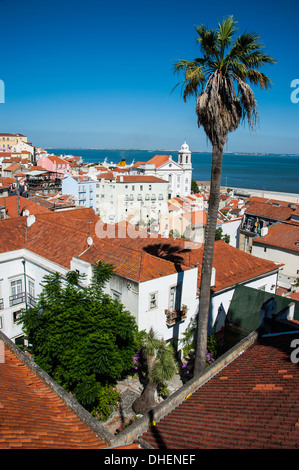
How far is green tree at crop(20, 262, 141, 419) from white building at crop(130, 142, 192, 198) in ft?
270

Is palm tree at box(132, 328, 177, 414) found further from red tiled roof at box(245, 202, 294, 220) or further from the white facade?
red tiled roof at box(245, 202, 294, 220)

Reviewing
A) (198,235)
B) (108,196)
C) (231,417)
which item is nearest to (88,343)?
(231,417)

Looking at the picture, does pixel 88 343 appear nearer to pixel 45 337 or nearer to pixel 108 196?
pixel 45 337

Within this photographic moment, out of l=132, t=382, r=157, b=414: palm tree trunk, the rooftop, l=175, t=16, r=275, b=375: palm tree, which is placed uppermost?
l=175, t=16, r=275, b=375: palm tree

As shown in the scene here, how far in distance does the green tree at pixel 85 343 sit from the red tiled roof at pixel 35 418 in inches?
124

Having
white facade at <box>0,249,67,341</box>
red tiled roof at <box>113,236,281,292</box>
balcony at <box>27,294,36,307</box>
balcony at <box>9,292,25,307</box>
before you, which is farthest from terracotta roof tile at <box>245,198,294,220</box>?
balcony at <box>9,292,25,307</box>

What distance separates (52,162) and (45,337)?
312 feet

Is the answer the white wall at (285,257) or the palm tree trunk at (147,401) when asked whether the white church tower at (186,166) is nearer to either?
the white wall at (285,257)

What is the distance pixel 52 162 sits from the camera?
101 m

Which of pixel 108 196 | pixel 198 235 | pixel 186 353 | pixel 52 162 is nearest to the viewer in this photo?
pixel 186 353

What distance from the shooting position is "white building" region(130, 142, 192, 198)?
95688 millimetres

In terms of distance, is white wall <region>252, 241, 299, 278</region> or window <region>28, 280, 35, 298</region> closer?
window <region>28, 280, 35, 298</region>

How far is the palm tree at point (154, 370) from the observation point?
14.0 m

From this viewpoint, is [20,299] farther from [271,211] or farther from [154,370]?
[271,211]
